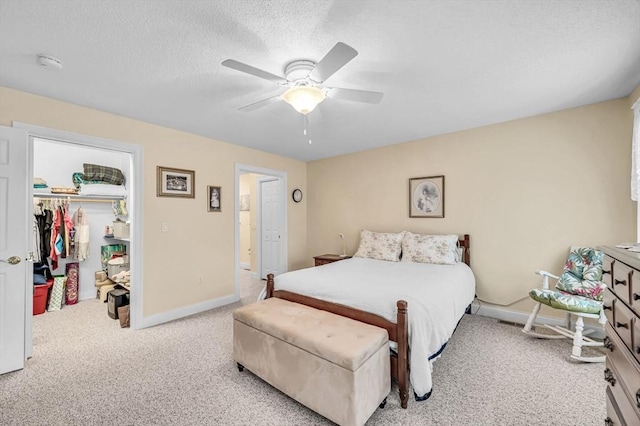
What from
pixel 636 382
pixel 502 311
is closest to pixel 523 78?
pixel 636 382

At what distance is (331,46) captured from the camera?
1770mm

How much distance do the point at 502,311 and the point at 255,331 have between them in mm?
2971

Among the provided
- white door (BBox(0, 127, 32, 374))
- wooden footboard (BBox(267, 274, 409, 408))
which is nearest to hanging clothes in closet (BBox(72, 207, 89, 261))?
white door (BBox(0, 127, 32, 374))

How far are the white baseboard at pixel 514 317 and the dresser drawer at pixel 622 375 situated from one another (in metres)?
2.10

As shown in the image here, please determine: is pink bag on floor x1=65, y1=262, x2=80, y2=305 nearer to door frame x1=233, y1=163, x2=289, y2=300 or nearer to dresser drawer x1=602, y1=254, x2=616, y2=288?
door frame x1=233, y1=163, x2=289, y2=300

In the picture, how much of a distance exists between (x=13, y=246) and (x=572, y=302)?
15.8 ft

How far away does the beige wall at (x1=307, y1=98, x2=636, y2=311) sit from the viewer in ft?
8.91

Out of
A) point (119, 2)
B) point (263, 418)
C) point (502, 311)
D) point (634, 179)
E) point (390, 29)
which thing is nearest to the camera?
→ point (119, 2)

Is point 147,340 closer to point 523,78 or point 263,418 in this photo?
point 263,418

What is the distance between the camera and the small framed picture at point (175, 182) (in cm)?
332

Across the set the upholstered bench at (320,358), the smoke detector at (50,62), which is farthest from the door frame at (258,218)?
the smoke detector at (50,62)

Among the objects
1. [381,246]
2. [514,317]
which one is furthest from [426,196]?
[514,317]

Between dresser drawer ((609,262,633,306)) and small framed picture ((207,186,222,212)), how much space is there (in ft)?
12.8

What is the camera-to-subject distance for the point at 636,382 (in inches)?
36.9
